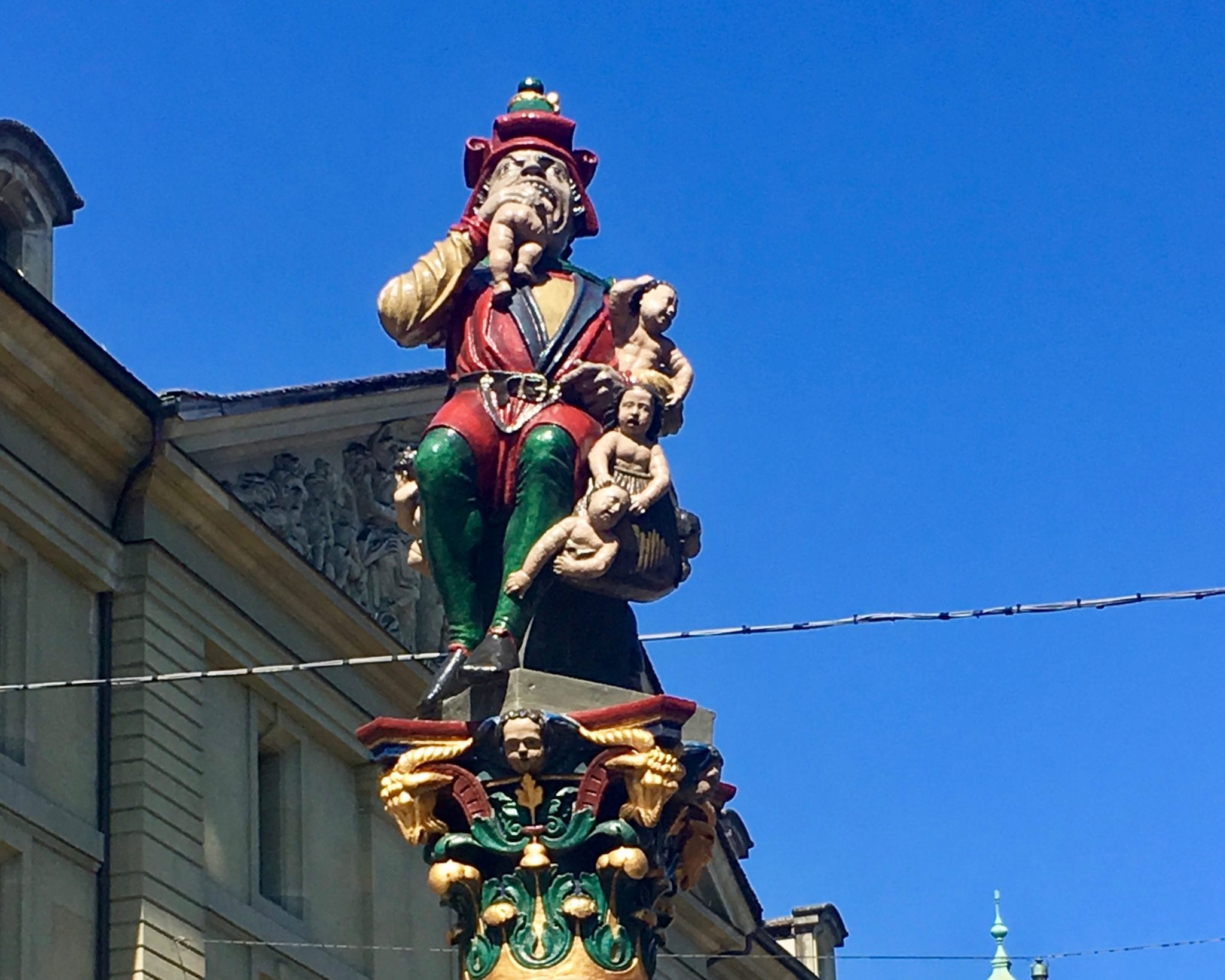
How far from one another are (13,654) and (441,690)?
49.6 ft

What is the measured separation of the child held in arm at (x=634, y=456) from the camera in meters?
10.4

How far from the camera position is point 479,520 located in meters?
10.5

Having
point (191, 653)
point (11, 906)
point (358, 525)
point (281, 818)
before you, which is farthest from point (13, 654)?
point (358, 525)

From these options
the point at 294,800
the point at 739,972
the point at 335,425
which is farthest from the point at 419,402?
the point at 739,972

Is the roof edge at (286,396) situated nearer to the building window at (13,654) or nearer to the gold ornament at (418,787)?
the building window at (13,654)

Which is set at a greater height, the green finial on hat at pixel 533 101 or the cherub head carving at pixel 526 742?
the green finial on hat at pixel 533 101

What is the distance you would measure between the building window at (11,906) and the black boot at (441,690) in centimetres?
1445

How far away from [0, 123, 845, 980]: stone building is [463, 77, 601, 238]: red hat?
534 inches

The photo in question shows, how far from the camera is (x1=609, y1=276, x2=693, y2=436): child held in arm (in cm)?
1081

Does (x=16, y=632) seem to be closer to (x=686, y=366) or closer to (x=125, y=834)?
(x=125, y=834)

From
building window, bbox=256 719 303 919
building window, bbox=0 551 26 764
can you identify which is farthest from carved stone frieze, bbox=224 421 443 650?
building window, bbox=0 551 26 764

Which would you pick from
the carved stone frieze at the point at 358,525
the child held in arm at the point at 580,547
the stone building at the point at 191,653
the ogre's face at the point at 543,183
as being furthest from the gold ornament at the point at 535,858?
the carved stone frieze at the point at 358,525

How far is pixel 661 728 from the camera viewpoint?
9867mm

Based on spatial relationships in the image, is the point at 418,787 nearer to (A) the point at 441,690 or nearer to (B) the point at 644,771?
(A) the point at 441,690
